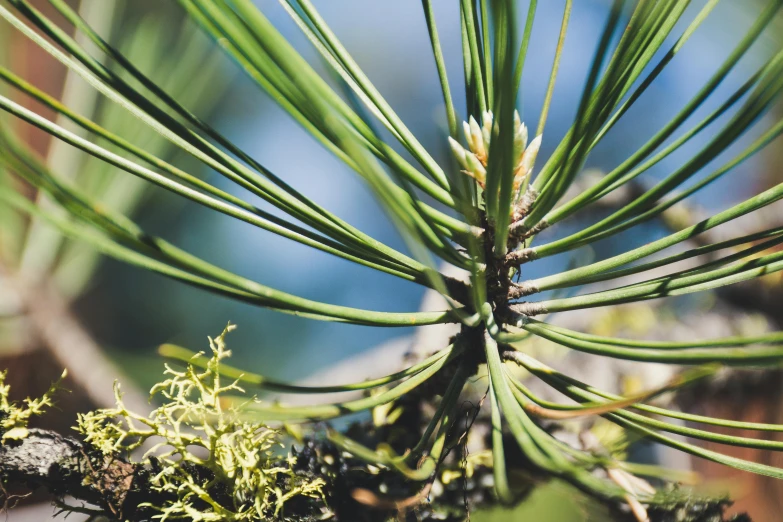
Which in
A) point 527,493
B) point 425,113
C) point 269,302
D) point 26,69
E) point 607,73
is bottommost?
point 527,493

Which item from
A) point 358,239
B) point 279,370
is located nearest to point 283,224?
point 358,239

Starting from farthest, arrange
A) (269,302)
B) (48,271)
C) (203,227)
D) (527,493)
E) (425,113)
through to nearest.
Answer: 1. (425,113)
2. (203,227)
3. (48,271)
4. (527,493)
5. (269,302)

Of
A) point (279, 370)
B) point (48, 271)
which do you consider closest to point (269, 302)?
point (48, 271)

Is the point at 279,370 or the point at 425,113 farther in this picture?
the point at 425,113

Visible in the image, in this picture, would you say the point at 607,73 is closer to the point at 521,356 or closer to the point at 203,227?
the point at 521,356

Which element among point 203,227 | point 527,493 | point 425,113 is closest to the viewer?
point 527,493

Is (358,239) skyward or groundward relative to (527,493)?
skyward

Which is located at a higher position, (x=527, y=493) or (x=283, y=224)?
(x=283, y=224)

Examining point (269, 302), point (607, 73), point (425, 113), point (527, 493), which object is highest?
point (425, 113)

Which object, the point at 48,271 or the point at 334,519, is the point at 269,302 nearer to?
the point at 334,519
